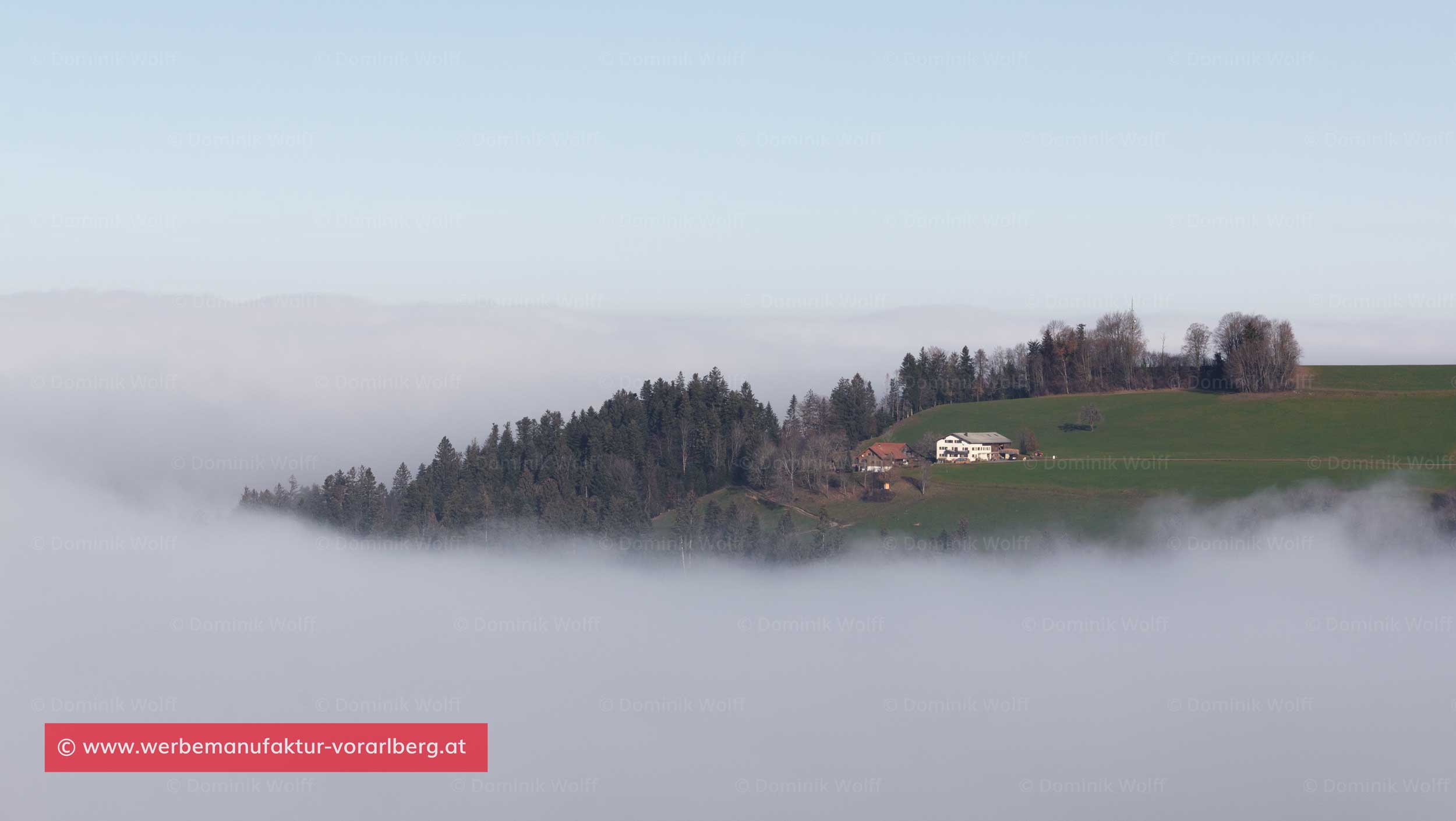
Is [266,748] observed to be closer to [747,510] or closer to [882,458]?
[747,510]

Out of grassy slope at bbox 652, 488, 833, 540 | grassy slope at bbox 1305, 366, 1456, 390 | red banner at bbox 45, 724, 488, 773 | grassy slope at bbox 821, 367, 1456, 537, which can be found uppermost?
grassy slope at bbox 1305, 366, 1456, 390

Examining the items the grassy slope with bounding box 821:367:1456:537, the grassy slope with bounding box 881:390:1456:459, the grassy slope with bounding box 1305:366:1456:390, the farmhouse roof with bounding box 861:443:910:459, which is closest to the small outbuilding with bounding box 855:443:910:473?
the farmhouse roof with bounding box 861:443:910:459

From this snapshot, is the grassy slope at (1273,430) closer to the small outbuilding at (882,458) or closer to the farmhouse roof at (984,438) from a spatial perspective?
the farmhouse roof at (984,438)

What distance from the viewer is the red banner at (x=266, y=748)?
108 metres

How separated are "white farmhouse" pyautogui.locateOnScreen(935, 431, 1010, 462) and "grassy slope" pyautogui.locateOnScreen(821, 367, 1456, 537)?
5803 millimetres

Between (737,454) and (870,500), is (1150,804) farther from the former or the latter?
(737,454)

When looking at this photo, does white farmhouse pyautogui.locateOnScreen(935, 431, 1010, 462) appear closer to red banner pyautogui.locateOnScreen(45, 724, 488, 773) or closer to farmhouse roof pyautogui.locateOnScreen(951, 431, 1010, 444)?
farmhouse roof pyautogui.locateOnScreen(951, 431, 1010, 444)

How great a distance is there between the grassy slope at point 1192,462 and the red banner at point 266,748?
198ft

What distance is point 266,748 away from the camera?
421ft

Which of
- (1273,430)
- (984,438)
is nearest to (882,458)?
(984,438)

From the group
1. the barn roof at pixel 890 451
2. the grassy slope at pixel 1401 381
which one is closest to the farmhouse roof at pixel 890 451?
the barn roof at pixel 890 451

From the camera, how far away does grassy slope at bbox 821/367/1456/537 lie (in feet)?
524

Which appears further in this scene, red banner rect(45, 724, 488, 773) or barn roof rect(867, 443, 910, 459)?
barn roof rect(867, 443, 910, 459)

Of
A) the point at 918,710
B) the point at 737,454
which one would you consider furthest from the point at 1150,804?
the point at 737,454
